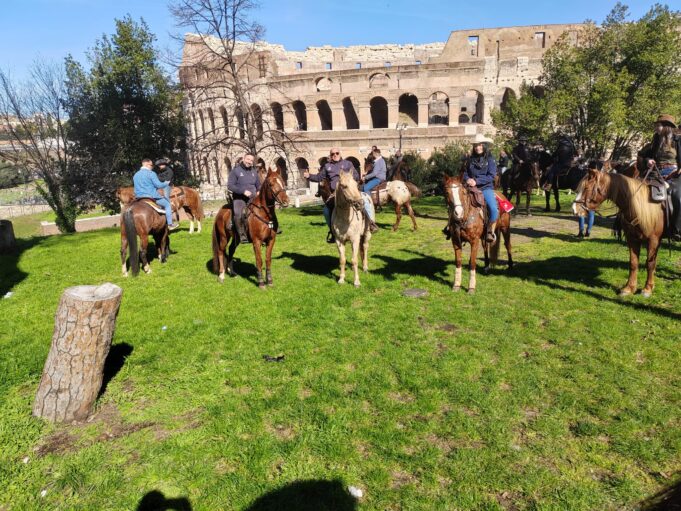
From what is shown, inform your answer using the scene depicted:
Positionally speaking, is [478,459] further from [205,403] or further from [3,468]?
[3,468]

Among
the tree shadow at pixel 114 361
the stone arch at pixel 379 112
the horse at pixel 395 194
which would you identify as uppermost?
the stone arch at pixel 379 112

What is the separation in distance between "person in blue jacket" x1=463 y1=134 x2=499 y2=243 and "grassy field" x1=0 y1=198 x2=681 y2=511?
1.37 m

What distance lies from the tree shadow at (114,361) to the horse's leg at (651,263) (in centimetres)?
863

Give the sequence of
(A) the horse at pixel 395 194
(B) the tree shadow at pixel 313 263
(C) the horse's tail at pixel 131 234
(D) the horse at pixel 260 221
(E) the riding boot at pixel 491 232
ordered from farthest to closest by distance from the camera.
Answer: (A) the horse at pixel 395 194 → (B) the tree shadow at pixel 313 263 → (C) the horse's tail at pixel 131 234 → (D) the horse at pixel 260 221 → (E) the riding boot at pixel 491 232

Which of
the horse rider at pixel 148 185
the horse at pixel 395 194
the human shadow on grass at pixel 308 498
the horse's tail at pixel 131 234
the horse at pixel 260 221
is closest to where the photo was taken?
the human shadow on grass at pixel 308 498

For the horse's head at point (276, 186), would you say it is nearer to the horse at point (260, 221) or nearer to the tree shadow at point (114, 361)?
the horse at point (260, 221)

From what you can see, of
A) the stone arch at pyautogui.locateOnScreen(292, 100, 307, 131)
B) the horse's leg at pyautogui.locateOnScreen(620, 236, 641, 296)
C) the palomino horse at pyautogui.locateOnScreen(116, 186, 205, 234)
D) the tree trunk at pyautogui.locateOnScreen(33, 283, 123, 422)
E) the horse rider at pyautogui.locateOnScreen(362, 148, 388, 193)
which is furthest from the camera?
the stone arch at pyautogui.locateOnScreen(292, 100, 307, 131)

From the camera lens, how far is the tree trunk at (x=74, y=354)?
14.8ft

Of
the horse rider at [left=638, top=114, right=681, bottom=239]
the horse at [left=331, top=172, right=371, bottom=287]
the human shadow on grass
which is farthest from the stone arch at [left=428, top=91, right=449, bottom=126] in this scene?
the human shadow on grass

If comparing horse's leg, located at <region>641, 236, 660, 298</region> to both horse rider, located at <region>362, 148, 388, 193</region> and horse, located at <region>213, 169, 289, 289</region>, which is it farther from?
horse rider, located at <region>362, 148, 388, 193</region>

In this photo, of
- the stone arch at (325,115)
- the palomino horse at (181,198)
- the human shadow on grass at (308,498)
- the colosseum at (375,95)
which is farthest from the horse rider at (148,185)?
the stone arch at (325,115)

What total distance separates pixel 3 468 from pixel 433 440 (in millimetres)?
4105

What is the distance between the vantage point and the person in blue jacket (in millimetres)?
8109

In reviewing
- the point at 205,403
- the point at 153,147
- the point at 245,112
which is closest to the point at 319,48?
the point at 153,147
